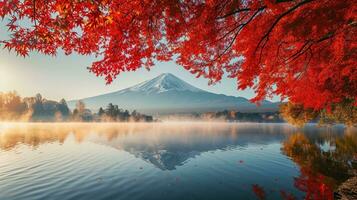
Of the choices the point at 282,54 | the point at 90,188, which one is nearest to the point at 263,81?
the point at 282,54

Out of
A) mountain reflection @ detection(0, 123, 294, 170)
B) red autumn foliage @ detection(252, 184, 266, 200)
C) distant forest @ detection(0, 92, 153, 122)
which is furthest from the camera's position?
distant forest @ detection(0, 92, 153, 122)

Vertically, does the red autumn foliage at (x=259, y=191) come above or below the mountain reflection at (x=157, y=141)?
above

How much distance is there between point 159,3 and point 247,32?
3595 millimetres

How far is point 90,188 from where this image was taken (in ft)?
42.5

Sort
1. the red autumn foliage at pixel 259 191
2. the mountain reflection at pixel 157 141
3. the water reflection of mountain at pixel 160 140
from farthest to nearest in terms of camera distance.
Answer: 1. the water reflection of mountain at pixel 160 140
2. the mountain reflection at pixel 157 141
3. the red autumn foliage at pixel 259 191

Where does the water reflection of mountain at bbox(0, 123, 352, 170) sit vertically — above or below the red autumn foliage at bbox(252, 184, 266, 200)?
below

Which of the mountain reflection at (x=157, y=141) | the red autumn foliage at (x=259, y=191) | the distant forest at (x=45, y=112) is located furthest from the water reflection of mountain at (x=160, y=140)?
the distant forest at (x=45, y=112)

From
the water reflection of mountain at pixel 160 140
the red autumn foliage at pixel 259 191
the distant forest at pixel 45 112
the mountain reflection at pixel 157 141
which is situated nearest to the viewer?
the red autumn foliage at pixel 259 191

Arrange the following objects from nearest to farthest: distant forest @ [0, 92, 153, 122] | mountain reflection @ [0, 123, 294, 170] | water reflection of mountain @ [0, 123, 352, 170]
Answer: 1. mountain reflection @ [0, 123, 294, 170]
2. water reflection of mountain @ [0, 123, 352, 170]
3. distant forest @ [0, 92, 153, 122]

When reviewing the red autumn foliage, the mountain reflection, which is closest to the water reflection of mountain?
the mountain reflection

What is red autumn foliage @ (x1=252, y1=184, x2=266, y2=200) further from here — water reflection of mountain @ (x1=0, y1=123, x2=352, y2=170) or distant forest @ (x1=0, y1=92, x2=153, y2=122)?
distant forest @ (x1=0, y1=92, x2=153, y2=122)

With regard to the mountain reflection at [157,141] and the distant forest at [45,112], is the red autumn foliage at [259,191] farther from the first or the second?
the distant forest at [45,112]

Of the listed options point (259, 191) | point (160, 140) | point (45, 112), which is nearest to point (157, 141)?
point (160, 140)

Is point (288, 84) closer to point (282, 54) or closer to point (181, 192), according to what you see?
point (282, 54)
